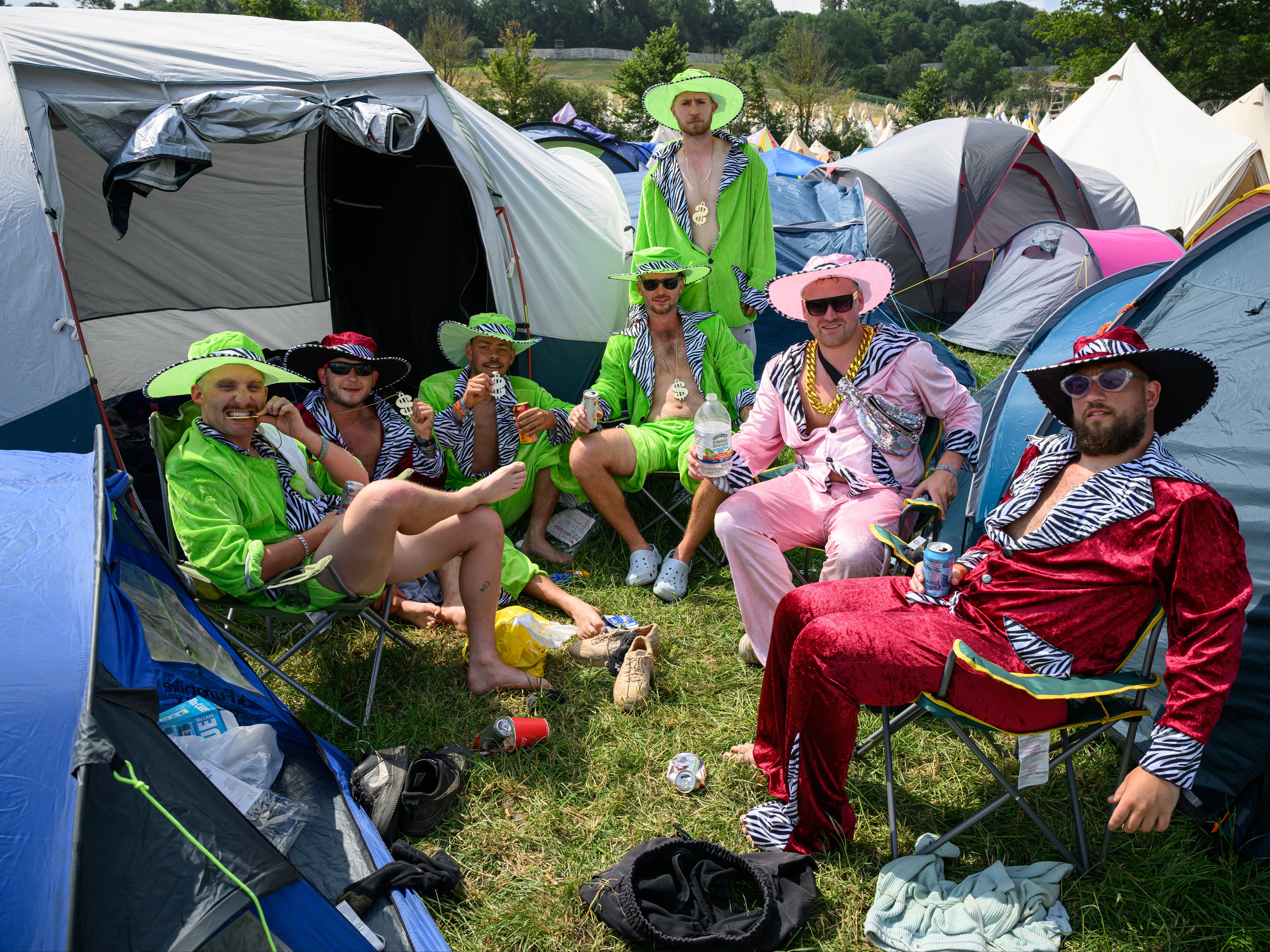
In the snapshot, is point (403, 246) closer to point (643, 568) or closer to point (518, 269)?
point (518, 269)

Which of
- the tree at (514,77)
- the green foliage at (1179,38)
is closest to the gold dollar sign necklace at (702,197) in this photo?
the tree at (514,77)

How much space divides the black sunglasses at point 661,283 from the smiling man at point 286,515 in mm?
1417

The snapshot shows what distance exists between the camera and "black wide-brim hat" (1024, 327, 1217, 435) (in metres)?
2.14

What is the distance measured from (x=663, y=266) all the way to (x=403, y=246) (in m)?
2.07

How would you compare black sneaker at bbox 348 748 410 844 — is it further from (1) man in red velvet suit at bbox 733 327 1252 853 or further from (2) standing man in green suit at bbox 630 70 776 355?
(2) standing man in green suit at bbox 630 70 776 355

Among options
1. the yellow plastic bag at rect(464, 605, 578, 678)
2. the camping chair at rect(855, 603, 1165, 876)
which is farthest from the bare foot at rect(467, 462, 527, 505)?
the camping chair at rect(855, 603, 1165, 876)

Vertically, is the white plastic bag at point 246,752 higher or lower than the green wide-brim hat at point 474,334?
lower

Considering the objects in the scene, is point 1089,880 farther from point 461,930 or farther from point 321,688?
point 321,688

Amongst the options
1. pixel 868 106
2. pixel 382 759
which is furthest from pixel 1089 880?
Answer: pixel 868 106

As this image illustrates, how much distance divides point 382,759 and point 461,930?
59 centimetres

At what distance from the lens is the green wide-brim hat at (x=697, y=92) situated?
4.53 m

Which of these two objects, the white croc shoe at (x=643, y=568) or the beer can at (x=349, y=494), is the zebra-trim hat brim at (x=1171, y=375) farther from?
the beer can at (x=349, y=494)

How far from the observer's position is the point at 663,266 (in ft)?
13.5

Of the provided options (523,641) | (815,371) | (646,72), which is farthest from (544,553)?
(646,72)
